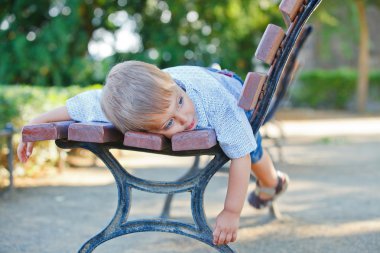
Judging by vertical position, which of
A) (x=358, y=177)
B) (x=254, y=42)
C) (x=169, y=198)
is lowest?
(x=254, y=42)

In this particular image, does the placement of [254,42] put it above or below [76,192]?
below

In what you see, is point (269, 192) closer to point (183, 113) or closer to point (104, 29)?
point (183, 113)

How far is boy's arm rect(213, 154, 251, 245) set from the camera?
226 centimetres

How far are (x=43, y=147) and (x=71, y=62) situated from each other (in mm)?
7298

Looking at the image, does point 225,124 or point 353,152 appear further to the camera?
point 353,152

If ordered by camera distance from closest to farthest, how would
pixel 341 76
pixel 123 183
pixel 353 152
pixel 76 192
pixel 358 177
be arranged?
pixel 123 183 < pixel 76 192 < pixel 358 177 < pixel 353 152 < pixel 341 76

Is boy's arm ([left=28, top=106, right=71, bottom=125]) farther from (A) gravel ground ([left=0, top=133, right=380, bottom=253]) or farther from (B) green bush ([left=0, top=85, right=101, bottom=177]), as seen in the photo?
(B) green bush ([left=0, top=85, right=101, bottom=177])

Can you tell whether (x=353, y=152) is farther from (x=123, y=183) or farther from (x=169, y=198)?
(x=123, y=183)

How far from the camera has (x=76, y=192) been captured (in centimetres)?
483

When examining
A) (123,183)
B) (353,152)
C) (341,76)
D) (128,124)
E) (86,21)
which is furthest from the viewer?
(341,76)

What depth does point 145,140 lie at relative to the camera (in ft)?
7.17

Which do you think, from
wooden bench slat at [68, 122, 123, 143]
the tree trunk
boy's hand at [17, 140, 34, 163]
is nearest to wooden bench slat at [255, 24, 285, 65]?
wooden bench slat at [68, 122, 123, 143]

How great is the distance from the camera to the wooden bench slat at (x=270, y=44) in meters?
2.36

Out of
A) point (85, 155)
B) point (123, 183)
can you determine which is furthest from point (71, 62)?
point (123, 183)
